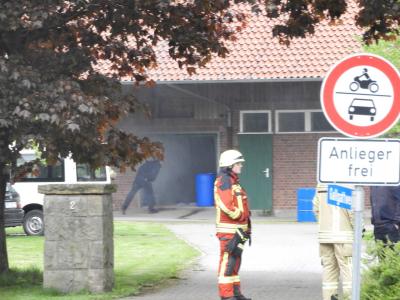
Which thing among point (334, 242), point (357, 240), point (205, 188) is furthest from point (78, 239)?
point (205, 188)

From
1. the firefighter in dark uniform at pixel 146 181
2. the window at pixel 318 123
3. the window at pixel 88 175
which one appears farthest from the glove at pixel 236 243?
the window at pixel 318 123

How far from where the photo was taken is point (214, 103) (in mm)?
35375

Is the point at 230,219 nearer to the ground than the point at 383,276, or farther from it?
farther from it

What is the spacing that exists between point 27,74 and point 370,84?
6791 mm

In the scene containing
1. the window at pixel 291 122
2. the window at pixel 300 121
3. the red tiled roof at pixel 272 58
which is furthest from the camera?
the window at pixel 291 122

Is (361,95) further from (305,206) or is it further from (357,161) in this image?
(305,206)

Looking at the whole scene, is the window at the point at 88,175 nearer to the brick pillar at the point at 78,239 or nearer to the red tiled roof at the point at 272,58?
the red tiled roof at the point at 272,58

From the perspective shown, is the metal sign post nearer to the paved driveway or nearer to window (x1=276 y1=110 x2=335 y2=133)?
the paved driveway

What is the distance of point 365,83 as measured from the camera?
8.55 m

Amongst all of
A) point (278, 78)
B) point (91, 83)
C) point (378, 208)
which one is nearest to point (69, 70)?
point (91, 83)

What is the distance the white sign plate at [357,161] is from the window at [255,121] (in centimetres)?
2674

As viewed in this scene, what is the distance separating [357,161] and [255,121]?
1062 inches

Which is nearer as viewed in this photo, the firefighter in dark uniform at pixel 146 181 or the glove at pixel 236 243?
the glove at pixel 236 243

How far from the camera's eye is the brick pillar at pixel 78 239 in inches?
587
